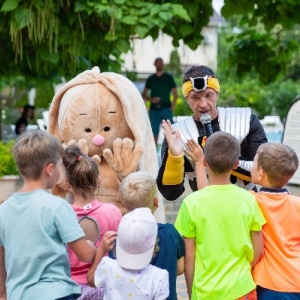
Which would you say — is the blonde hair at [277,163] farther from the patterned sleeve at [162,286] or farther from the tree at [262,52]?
the tree at [262,52]

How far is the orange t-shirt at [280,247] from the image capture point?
4.02 meters

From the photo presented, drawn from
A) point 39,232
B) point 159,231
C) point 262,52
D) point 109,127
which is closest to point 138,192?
point 159,231

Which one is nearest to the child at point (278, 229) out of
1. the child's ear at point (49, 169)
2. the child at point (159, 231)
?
the child at point (159, 231)

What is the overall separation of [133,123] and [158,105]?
7724 mm

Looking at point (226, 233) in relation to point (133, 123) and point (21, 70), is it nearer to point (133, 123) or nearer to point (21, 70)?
point (133, 123)

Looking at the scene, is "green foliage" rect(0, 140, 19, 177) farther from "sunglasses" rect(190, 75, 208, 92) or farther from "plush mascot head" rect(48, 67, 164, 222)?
"sunglasses" rect(190, 75, 208, 92)

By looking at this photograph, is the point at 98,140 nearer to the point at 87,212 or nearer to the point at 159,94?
the point at 87,212

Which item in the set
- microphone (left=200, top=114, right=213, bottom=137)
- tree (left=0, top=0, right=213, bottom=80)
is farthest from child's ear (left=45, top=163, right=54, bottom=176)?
tree (left=0, top=0, right=213, bottom=80)

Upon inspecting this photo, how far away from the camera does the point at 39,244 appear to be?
369cm

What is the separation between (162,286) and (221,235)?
16.0 inches

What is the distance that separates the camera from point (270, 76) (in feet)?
37.5

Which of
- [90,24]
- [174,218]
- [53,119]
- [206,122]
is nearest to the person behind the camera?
[206,122]

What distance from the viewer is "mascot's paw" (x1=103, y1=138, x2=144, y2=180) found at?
5.07 m

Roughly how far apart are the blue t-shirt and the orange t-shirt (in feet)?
3.06
